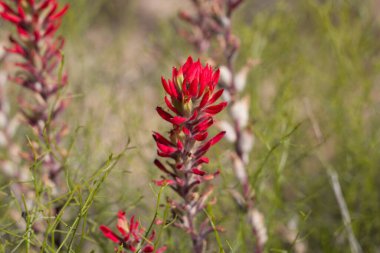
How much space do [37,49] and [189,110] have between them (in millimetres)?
679

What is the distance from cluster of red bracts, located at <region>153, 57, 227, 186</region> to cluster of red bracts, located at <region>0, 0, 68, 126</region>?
50 centimetres

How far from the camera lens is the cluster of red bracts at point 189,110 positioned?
38.8 inches

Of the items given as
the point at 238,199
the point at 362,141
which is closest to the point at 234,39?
the point at 238,199

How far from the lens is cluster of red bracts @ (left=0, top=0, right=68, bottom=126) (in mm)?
1426

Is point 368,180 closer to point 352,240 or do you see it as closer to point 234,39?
point 352,240

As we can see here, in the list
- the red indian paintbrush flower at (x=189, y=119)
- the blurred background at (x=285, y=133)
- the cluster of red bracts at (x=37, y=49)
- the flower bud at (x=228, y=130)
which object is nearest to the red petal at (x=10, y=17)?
the cluster of red bracts at (x=37, y=49)

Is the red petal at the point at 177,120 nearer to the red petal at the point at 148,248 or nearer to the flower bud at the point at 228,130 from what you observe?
the red petal at the point at 148,248

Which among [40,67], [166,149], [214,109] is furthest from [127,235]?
[40,67]

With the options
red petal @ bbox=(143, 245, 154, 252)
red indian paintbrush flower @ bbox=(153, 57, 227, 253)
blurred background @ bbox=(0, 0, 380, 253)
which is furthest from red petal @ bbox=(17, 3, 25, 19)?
red petal @ bbox=(143, 245, 154, 252)

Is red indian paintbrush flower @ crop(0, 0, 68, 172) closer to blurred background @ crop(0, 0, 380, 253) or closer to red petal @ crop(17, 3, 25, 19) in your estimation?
red petal @ crop(17, 3, 25, 19)

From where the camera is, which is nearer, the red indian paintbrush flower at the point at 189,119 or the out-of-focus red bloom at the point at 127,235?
the red indian paintbrush flower at the point at 189,119

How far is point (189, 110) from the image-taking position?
1.00 metres

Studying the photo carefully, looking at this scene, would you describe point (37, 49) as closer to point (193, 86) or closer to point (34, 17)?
point (34, 17)

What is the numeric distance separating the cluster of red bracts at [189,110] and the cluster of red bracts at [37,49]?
0.50 m
